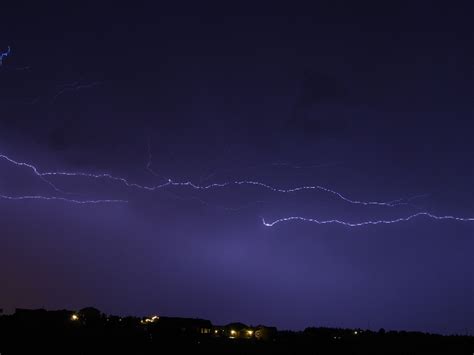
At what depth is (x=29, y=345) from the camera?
14.8 meters

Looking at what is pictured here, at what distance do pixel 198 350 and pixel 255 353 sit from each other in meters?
2.03

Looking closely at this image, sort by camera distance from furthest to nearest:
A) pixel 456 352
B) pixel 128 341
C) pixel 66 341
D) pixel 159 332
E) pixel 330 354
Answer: pixel 456 352 → pixel 159 332 → pixel 330 354 → pixel 128 341 → pixel 66 341

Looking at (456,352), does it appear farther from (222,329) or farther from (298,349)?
(222,329)

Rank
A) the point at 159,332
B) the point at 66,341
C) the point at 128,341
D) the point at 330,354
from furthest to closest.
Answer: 1. the point at 159,332
2. the point at 330,354
3. the point at 128,341
4. the point at 66,341

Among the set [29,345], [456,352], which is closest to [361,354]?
[456,352]

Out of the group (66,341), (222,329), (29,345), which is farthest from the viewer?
(222,329)

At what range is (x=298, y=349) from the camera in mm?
20797

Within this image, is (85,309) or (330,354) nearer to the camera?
(330,354)

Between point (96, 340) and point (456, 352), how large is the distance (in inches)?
608

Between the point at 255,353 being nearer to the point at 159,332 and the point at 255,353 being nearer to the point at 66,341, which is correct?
the point at 159,332

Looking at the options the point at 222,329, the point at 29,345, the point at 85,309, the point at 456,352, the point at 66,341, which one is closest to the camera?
the point at 29,345

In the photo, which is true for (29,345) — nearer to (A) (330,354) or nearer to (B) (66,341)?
(B) (66,341)

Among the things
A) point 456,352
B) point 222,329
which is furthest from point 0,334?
point 222,329

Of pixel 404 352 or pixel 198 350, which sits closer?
pixel 198 350
